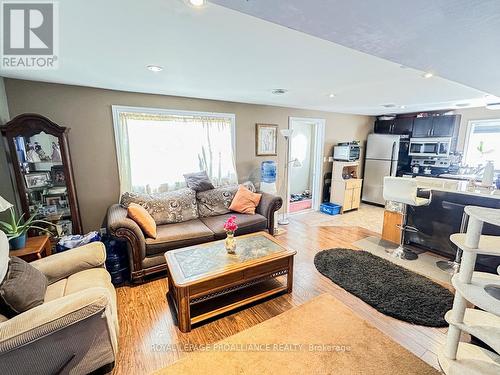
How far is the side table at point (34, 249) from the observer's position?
2.04 m

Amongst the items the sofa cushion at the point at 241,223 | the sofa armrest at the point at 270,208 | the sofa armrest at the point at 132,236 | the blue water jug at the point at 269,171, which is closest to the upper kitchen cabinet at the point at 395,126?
the blue water jug at the point at 269,171

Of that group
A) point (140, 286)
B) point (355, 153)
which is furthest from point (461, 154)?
point (140, 286)

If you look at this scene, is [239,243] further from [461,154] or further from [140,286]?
[461,154]

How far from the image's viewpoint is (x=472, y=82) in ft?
6.84

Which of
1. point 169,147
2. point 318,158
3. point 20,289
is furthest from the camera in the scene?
point 318,158

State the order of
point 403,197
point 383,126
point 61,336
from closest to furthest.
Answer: point 61,336
point 403,197
point 383,126

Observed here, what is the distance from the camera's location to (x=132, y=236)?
95.5 inches

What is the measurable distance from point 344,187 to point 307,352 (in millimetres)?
4014

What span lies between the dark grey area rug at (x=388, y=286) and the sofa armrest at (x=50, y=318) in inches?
89.7

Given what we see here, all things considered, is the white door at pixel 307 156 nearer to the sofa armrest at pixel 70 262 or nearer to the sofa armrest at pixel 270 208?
the sofa armrest at pixel 270 208

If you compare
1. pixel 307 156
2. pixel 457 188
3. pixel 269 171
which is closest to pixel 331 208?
pixel 307 156

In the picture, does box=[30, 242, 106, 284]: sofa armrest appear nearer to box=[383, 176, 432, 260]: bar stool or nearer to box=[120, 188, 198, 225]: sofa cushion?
box=[120, 188, 198, 225]: sofa cushion

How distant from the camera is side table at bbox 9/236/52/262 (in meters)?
2.04

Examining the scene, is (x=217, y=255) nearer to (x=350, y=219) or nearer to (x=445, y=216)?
(x=445, y=216)
